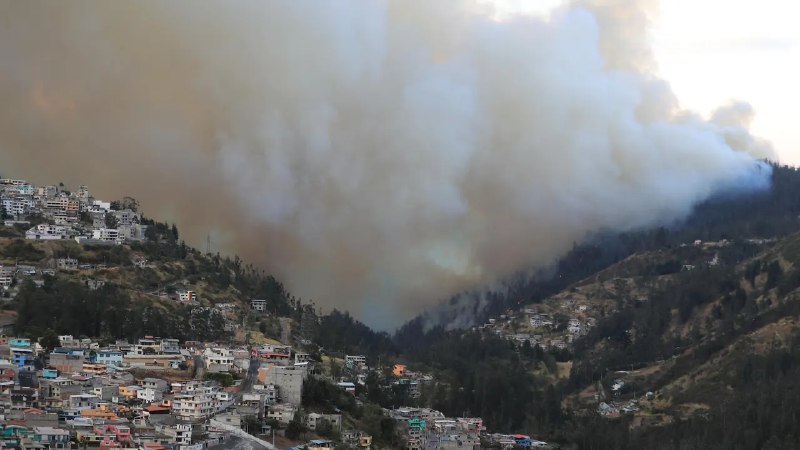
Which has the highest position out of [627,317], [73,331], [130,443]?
[627,317]

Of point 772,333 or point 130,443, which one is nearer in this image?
point 130,443

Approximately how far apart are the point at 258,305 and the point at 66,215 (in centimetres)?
1369

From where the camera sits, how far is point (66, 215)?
269 feet

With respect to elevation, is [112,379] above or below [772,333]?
below

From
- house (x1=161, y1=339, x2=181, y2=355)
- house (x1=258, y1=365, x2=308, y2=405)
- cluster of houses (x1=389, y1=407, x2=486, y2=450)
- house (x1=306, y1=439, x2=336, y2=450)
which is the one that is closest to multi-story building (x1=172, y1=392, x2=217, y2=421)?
house (x1=306, y1=439, x2=336, y2=450)

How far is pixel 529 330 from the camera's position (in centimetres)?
11088

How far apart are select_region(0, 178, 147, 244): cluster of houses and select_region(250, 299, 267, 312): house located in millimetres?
8417

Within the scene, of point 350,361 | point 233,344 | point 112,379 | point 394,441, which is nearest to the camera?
point 112,379

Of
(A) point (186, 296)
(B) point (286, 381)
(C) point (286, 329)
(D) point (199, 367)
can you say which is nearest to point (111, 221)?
(A) point (186, 296)

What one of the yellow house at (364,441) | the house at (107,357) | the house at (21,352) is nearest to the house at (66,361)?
the house at (107,357)

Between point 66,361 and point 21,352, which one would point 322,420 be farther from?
point 21,352

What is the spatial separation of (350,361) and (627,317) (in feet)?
108

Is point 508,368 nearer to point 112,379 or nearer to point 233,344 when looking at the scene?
point 233,344

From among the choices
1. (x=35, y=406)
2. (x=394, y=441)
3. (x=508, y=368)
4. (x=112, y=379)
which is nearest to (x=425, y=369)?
(x=508, y=368)
